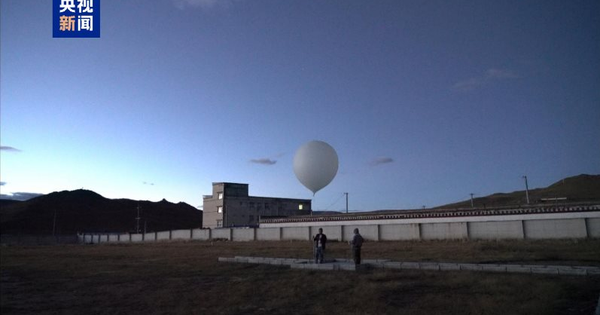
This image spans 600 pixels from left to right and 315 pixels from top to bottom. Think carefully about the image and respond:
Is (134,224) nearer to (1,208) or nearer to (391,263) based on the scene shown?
(1,208)

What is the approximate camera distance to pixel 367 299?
1209cm

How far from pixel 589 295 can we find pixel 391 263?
30.6 ft

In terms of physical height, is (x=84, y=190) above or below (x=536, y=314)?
above

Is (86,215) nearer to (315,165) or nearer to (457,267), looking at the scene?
(315,165)

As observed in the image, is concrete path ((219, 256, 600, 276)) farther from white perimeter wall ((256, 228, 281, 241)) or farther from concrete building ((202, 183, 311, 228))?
concrete building ((202, 183, 311, 228))

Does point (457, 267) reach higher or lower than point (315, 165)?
lower

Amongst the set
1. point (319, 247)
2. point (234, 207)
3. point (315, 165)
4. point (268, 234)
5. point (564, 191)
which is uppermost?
point (315, 165)

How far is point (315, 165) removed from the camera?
37.0 meters

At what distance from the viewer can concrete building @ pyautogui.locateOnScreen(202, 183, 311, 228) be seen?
87688 mm

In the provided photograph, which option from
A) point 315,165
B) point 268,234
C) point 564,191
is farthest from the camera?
point 564,191

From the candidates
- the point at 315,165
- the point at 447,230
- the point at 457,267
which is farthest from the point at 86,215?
the point at 457,267

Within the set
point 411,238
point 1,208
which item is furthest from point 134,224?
point 411,238

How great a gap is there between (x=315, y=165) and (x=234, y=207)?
55036mm

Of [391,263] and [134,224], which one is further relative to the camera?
[134,224]
